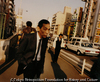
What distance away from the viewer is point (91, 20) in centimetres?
4250

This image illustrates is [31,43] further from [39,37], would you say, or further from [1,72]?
[1,72]

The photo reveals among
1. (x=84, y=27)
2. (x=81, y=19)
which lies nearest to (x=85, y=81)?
(x=84, y=27)

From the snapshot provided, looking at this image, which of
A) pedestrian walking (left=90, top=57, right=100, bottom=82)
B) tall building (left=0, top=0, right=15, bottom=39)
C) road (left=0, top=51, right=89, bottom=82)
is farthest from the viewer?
tall building (left=0, top=0, right=15, bottom=39)

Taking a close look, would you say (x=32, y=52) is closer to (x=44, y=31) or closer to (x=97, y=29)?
(x=44, y=31)

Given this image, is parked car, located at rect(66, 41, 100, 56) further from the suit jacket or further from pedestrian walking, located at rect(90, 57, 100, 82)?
the suit jacket

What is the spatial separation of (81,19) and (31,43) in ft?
168

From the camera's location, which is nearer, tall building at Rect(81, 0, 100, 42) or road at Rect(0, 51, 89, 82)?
road at Rect(0, 51, 89, 82)

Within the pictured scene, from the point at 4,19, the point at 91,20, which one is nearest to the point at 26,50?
the point at 4,19

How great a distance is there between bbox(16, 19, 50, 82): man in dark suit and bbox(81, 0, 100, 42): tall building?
3926 centimetres

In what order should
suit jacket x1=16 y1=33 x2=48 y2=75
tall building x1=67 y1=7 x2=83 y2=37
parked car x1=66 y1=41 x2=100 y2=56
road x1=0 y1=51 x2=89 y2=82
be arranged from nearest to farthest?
suit jacket x1=16 y1=33 x2=48 y2=75
road x1=0 y1=51 x2=89 y2=82
parked car x1=66 y1=41 x2=100 y2=56
tall building x1=67 y1=7 x2=83 y2=37

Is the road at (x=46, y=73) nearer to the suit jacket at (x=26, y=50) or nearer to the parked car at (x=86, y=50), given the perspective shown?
the suit jacket at (x=26, y=50)

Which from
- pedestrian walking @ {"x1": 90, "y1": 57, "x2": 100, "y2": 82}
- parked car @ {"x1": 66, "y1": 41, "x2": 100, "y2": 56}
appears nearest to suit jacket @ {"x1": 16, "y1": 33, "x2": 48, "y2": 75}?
pedestrian walking @ {"x1": 90, "y1": 57, "x2": 100, "y2": 82}

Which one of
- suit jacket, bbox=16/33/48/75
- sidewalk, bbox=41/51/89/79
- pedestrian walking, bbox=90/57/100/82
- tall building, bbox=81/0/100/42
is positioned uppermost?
tall building, bbox=81/0/100/42

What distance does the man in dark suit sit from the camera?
1890 mm
